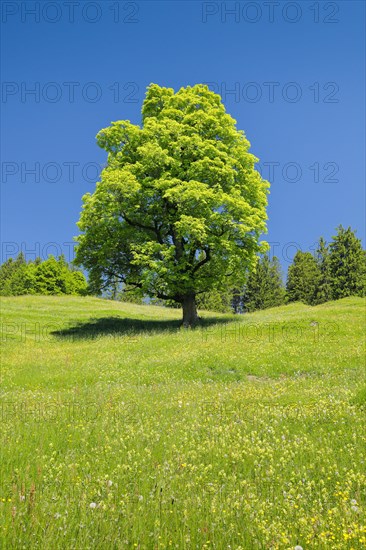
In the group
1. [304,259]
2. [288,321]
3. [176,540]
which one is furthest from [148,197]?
[304,259]

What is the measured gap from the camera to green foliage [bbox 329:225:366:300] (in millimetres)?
74750

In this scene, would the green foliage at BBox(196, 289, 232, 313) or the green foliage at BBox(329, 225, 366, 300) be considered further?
the green foliage at BBox(196, 289, 232, 313)

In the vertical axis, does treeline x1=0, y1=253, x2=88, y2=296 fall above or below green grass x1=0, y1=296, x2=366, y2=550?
above

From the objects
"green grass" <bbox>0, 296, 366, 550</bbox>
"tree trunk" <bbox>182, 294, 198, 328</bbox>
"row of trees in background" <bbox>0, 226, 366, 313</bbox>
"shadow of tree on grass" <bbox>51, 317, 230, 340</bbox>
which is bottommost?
"green grass" <bbox>0, 296, 366, 550</bbox>

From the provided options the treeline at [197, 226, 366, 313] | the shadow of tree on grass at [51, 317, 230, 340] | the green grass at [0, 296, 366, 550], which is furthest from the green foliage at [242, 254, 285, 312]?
the green grass at [0, 296, 366, 550]

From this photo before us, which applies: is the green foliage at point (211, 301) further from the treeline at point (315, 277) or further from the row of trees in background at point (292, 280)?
the treeline at point (315, 277)

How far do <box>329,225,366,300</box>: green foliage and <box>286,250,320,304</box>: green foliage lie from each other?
8.40m

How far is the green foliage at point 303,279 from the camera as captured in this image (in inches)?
3393

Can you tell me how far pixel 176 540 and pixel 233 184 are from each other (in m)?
26.8

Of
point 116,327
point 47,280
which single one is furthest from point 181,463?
point 47,280

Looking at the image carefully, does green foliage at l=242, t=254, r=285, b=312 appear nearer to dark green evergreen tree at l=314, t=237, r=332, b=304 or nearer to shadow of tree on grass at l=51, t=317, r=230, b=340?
dark green evergreen tree at l=314, t=237, r=332, b=304

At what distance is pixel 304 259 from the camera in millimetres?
90750

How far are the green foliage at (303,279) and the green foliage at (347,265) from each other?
8.40 metres

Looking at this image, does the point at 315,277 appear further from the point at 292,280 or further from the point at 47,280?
the point at 47,280
